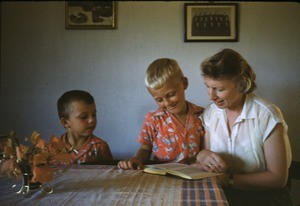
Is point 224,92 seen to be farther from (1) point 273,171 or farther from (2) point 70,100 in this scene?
(2) point 70,100

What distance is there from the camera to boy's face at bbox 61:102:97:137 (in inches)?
73.9

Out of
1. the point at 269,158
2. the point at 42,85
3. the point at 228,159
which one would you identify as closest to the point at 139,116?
the point at 42,85

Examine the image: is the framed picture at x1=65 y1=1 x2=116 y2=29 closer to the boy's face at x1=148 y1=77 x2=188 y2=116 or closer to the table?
the boy's face at x1=148 y1=77 x2=188 y2=116

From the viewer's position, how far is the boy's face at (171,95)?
1716 millimetres

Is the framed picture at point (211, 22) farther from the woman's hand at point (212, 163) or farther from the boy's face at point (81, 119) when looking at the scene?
the woman's hand at point (212, 163)

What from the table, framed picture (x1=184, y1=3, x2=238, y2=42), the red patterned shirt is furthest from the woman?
framed picture (x1=184, y1=3, x2=238, y2=42)

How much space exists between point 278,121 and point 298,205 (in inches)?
35.9

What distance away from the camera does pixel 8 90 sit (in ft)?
7.93

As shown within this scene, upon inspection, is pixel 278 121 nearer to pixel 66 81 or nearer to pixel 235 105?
pixel 235 105

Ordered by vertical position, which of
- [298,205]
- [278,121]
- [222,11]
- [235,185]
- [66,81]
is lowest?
[298,205]

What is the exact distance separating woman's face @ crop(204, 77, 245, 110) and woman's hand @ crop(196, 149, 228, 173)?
0.26 metres

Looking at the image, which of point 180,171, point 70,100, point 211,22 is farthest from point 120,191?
point 211,22

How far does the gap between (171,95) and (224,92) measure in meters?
0.28

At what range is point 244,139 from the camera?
160cm
